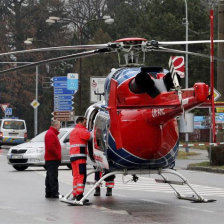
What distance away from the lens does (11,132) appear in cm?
5725

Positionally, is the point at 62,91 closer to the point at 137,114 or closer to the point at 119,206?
the point at 119,206

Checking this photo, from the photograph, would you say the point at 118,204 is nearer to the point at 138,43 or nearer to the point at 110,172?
the point at 110,172

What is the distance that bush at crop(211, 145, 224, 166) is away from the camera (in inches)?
1264

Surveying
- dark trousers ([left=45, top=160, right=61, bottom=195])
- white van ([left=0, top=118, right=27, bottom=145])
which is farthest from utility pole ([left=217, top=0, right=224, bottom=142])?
white van ([left=0, top=118, right=27, bottom=145])

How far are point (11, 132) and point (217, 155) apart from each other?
26847mm

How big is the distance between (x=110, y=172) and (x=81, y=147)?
89cm

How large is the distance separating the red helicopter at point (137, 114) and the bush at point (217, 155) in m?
14.0

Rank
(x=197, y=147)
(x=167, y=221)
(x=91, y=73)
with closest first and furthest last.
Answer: (x=167, y=221) < (x=197, y=147) < (x=91, y=73)

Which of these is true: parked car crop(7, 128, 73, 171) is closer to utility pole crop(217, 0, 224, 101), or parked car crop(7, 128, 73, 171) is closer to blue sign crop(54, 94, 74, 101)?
utility pole crop(217, 0, 224, 101)

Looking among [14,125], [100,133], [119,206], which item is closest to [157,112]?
[100,133]

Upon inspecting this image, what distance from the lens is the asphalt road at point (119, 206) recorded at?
1531cm

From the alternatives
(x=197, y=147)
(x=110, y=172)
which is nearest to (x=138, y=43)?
(x=110, y=172)

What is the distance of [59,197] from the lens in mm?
19391

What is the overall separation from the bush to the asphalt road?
639 centimetres
